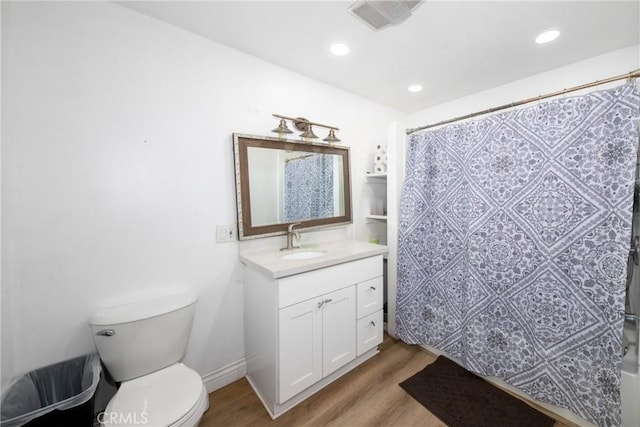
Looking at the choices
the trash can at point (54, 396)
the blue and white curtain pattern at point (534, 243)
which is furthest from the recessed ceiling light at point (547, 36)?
the trash can at point (54, 396)

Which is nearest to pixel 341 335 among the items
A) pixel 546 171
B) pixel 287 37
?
pixel 546 171

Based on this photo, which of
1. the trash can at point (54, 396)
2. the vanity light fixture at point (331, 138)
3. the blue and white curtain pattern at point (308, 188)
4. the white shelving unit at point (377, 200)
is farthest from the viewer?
the white shelving unit at point (377, 200)

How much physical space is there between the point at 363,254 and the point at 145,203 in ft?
4.77

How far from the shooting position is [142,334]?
4.27 feet

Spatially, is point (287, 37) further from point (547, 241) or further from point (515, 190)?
point (547, 241)

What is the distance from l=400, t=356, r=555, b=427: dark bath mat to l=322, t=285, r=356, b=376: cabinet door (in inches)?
17.8

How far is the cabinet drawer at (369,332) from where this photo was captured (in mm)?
1901

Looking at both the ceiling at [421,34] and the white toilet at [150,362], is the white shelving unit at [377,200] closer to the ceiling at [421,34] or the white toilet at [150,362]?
the ceiling at [421,34]

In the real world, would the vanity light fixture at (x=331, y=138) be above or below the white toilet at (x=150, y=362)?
above

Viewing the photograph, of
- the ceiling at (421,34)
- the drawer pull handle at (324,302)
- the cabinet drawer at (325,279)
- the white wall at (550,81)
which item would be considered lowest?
the drawer pull handle at (324,302)

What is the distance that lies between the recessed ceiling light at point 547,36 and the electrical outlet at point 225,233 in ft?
7.95

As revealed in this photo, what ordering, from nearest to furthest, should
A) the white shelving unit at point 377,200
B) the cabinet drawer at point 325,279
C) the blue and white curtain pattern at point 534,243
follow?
the blue and white curtain pattern at point 534,243
the cabinet drawer at point 325,279
the white shelving unit at point 377,200

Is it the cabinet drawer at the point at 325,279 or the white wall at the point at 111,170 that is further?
the cabinet drawer at the point at 325,279

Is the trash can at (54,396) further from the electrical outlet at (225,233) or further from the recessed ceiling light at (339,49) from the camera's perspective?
the recessed ceiling light at (339,49)
